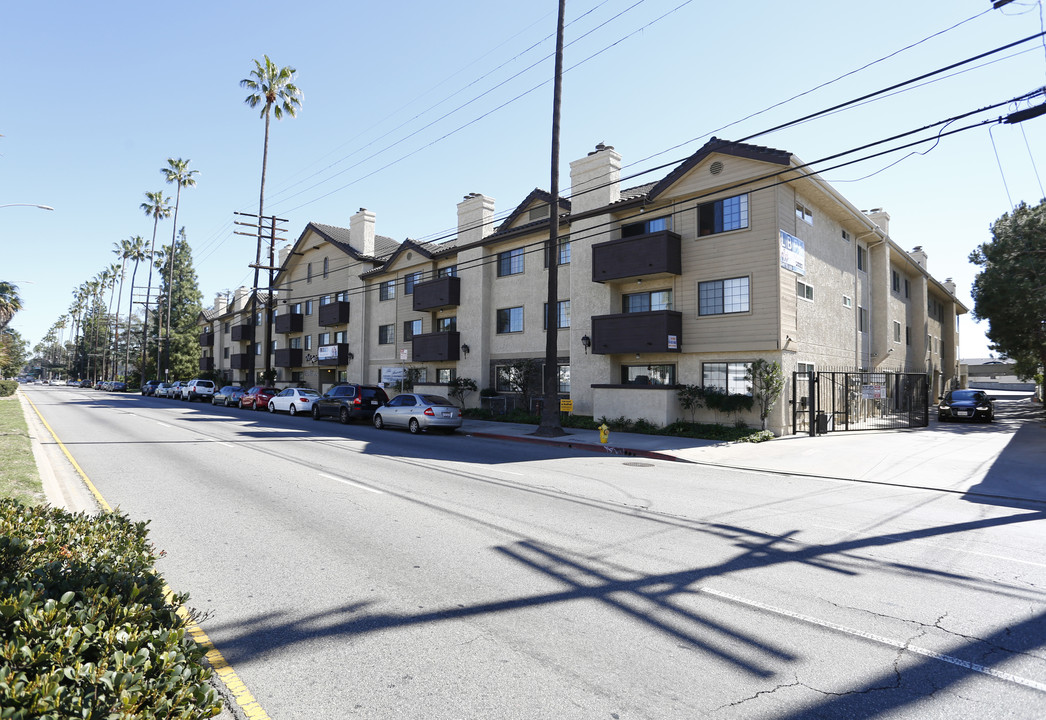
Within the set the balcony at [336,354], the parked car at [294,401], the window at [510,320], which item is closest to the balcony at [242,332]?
the balcony at [336,354]

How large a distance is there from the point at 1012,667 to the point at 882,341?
28729 millimetres

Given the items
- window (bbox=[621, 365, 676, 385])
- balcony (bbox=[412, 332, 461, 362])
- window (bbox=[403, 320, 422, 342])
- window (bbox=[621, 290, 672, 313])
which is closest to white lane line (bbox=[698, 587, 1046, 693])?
window (bbox=[621, 365, 676, 385])

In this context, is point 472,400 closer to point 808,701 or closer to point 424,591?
point 424,591

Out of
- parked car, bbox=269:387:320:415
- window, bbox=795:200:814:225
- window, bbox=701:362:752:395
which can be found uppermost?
window, bbox=795:200:814:225

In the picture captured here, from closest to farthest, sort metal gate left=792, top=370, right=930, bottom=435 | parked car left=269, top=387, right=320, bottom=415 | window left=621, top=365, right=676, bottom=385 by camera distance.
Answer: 1. metal gate left=792, top=370, right=930, bottom=435
2. window left=621, top=365, right=676, bottom=385
3. parked car left=269, top=387, right=320, bottom=415

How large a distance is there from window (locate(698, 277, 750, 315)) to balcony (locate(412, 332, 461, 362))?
524 inches

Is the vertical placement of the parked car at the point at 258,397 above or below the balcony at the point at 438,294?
below

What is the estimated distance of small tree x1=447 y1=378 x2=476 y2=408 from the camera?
1134 inches

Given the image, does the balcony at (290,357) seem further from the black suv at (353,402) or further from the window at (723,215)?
the window at (723,215)

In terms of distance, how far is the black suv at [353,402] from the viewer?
2474cm

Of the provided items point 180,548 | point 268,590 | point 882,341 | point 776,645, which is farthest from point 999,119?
point 882,341

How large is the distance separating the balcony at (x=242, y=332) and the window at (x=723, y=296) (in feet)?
141

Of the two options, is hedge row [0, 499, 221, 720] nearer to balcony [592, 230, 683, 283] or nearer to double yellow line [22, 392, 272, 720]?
double yellow line [22, 392, 272, 720]

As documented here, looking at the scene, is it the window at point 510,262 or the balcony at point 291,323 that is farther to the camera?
the balcony at point 291,323
